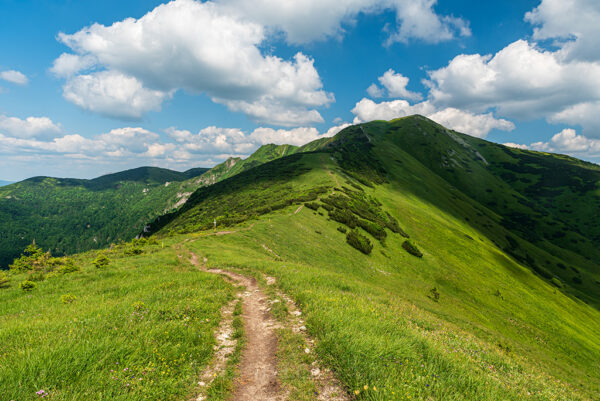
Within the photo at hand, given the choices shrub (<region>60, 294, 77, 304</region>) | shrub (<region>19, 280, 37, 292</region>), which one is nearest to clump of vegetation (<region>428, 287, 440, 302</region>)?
shrub (<region>60, 294, 77, 304</region>)

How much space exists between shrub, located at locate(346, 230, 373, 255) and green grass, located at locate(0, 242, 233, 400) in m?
29.1

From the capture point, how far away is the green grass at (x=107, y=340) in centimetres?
528

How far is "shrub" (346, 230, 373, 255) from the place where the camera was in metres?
38.9

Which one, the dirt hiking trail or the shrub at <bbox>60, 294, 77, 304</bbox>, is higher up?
the shrub at <bbox>60, 294, 77, 304</bbox>

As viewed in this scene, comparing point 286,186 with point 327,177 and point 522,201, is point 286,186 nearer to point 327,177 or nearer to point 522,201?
point 327,177

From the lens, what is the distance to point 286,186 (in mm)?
80000

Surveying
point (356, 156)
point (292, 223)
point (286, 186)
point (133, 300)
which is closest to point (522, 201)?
point (356, 156)

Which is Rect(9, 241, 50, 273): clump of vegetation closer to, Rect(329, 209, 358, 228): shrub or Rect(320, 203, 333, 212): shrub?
Rect(329, 209, 358, 228): shrub

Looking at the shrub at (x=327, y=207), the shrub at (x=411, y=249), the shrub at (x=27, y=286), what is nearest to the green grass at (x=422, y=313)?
the shrub at (x=411, y=249)

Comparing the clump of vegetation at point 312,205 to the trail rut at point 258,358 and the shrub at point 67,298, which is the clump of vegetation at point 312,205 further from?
the shrub at point 67,298

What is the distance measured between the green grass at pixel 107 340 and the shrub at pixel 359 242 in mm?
29052

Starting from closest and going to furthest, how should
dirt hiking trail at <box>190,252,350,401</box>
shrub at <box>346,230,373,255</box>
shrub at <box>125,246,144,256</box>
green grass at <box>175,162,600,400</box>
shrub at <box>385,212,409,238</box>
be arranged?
dirt hiking trail at <box>190,252,350,401</box>, green grass at <box>175,162,600,400</box>, shrub at <box>125,246,144,256</box>, shrub at <box>346,230,373,255</box>, shrub at <box>385,212,409,238</box>

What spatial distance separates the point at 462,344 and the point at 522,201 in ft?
697

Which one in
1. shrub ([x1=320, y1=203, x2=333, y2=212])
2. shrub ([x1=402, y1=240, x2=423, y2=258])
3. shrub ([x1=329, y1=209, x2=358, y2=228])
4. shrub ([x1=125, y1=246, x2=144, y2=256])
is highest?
shrub ([x1=320, y1=203, x2=333, y2=212])
